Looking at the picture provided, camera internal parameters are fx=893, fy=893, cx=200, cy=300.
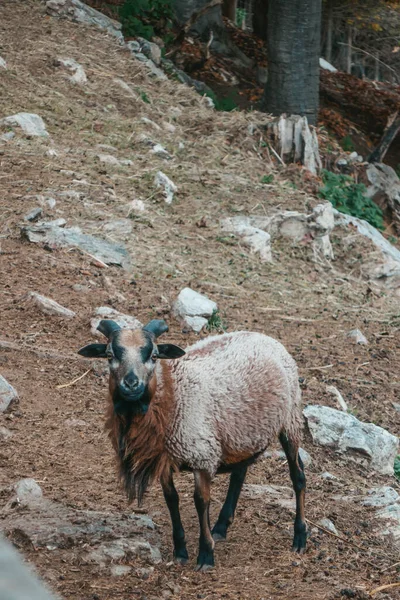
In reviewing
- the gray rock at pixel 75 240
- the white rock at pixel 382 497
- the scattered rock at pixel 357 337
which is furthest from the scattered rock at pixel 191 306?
the white rock at pixel 382 497

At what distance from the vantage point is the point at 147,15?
16656 millimetres

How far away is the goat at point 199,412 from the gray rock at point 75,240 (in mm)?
4003

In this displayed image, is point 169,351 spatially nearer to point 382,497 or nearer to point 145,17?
point 382,497

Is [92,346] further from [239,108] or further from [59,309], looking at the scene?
[239,108]

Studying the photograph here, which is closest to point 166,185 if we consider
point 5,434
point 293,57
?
point 293,57

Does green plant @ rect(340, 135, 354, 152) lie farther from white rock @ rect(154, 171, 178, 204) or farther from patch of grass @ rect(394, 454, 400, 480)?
patch of grass @ rect(394, 454, 400, 480)

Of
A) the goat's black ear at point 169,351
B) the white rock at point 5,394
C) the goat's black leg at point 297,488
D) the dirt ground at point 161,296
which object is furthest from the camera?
the white rock at point 5,394

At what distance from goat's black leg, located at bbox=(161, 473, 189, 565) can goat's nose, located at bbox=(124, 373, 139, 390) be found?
2.18 feet

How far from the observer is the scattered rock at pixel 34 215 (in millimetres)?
9312

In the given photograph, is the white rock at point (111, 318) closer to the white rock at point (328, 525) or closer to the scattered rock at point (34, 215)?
the scattered rock at point (34, 215)

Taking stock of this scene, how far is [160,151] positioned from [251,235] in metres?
1.93

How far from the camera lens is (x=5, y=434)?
19.9 ft

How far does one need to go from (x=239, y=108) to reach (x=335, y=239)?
4691mm

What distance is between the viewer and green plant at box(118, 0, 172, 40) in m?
16.1
